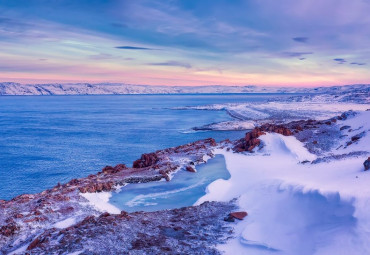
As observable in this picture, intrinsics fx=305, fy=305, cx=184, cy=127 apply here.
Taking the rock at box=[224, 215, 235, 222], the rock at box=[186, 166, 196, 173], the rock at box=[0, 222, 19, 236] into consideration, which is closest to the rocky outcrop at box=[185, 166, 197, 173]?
the rock at box=[186, 166, 196, 173]

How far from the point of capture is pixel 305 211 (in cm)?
1345

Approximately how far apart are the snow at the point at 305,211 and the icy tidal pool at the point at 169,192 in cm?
115

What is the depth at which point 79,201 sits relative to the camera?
18.7m

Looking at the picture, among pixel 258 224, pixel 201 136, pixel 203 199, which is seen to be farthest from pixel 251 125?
pixel 258 224

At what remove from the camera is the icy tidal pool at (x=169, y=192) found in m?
18.7

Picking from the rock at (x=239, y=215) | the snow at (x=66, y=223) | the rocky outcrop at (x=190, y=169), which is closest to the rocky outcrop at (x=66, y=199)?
the snow at (x=66, y=223)

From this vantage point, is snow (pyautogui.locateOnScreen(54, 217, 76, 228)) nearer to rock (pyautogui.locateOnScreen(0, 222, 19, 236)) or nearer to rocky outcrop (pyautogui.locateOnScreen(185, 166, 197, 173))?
rock (pyautogui.locateOnScreen(0, 222, 19, 236))

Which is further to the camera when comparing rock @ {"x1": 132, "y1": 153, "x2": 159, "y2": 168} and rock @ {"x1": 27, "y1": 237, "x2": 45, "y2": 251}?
rock @ {"x1": 132, "y1": 153, "x2": 159, "y2": 168}

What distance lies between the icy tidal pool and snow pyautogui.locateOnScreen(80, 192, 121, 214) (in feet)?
1.14

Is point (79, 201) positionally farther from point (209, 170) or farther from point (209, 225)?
point (209, 170)

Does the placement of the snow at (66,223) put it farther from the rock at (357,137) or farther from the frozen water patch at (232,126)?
the frozen water patch at (232,126)

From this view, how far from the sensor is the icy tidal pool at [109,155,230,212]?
61.3 feet

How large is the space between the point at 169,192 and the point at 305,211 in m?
9.81

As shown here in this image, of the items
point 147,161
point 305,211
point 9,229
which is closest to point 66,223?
point 9,229
